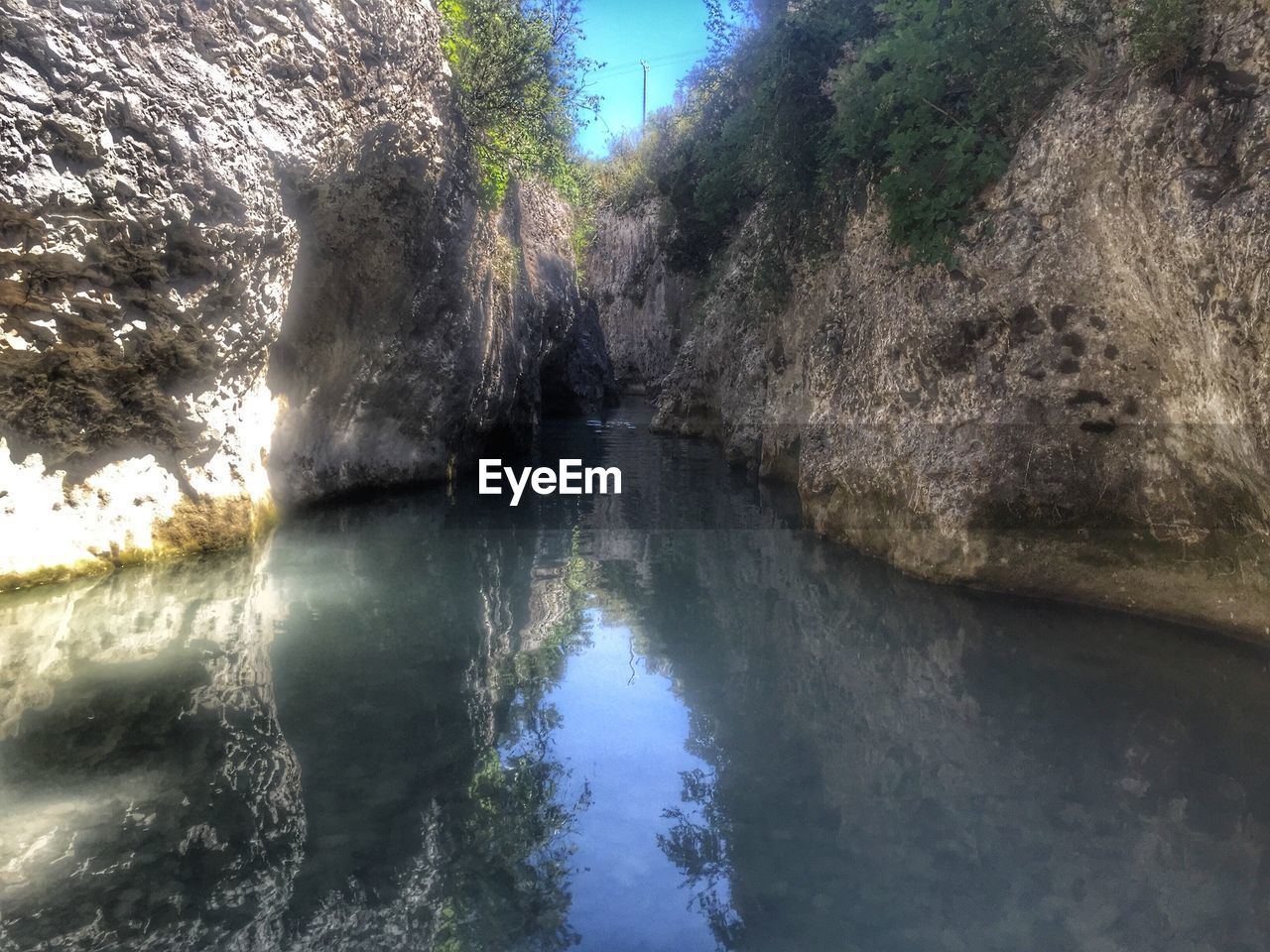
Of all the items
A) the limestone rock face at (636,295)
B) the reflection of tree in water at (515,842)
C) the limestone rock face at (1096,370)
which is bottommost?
the reflection of tree in water at (515,842)

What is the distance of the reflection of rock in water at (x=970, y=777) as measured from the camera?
3.64 meters

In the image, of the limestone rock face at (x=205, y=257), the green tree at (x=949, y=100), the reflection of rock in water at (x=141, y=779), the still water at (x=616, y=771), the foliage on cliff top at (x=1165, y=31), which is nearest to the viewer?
the reflection of rock in water at (x=141, y=779)

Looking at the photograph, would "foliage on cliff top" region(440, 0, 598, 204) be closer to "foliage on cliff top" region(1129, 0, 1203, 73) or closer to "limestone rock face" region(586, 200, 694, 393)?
"foliage on cliff top" region(1129, 0, 1203, 73)

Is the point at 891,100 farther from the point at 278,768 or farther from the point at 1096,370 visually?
the point at 278,768

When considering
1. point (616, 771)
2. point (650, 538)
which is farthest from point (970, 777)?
point (650, 538)

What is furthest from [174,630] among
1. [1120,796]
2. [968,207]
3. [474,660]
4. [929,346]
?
[968,207]

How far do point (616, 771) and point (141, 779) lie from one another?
2.31 meters

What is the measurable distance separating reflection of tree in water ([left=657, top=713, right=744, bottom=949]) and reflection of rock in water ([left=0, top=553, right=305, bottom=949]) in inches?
Answer: 62.5

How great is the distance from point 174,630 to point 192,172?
3971 mm

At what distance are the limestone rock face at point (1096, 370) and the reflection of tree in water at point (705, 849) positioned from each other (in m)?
4.35

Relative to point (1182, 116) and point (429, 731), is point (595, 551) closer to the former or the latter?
point (429, 731)

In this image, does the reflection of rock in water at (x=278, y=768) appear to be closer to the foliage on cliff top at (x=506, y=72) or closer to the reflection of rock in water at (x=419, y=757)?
the reflection of rock in water at (x=419, y=757)

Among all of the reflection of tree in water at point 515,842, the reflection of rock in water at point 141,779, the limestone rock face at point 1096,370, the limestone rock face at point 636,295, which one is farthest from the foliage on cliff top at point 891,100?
the limestone rock face at point 636,295

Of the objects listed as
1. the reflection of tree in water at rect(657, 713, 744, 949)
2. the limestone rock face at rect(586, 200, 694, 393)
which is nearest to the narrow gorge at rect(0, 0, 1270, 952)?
the reflection of tree in water at rect(657, 713, 744, 949)
